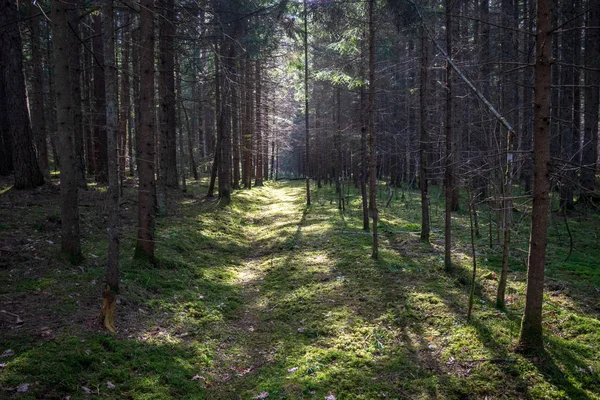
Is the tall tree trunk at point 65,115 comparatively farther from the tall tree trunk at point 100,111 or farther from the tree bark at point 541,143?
the tall tree trunk at point 100,111

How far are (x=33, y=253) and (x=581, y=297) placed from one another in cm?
1067

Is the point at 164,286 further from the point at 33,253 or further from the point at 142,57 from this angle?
the point at 142,57

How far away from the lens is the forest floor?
472 cm

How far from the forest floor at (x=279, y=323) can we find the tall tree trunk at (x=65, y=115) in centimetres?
111

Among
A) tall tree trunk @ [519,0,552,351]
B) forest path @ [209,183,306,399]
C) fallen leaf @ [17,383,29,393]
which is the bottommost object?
forest path @ [209,183,306,399]

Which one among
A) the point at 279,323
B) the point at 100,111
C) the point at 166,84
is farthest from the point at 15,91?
the point at 279,323

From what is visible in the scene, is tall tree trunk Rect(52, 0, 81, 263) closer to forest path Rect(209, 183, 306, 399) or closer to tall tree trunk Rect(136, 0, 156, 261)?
tall tree trunk Rect(136, 0, 156, 261)

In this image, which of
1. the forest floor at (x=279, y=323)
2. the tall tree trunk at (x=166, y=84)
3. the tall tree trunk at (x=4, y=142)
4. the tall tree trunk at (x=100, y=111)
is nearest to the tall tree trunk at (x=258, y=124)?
the tall tree trunk at (x=166, y=84)

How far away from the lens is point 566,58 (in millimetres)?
17578

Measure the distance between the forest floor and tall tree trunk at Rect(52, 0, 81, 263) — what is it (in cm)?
111

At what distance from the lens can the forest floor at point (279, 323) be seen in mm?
4723

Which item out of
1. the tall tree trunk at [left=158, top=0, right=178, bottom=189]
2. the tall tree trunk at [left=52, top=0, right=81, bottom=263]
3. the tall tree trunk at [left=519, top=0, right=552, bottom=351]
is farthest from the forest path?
the tall tree trunk at [left=158, top=0, right=178, bottom=189]

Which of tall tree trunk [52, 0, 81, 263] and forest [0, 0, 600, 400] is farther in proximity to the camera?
tall tree trunk [52, 0, 81, 263]

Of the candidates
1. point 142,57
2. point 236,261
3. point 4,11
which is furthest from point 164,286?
point 4,11
